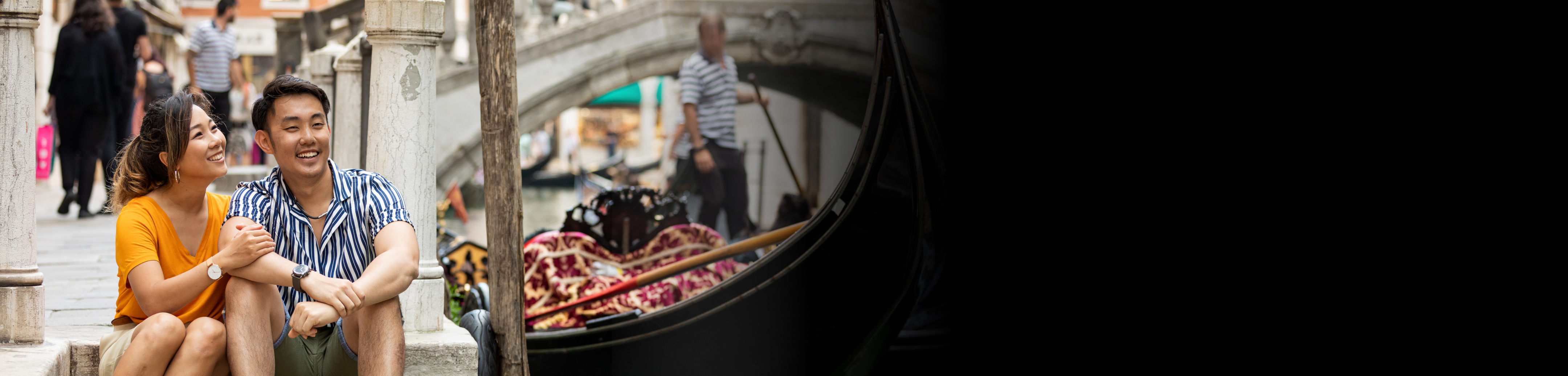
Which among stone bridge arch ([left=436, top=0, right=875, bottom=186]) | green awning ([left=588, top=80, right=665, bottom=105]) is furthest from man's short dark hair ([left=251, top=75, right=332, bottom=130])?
green awning ([left=588, top=80, right=665, bottom=105])

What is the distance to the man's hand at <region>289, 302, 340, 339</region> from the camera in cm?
146

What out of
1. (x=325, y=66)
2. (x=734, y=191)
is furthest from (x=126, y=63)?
(x=734, y=191)

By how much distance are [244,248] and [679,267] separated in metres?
2.12

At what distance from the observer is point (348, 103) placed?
8.58ft

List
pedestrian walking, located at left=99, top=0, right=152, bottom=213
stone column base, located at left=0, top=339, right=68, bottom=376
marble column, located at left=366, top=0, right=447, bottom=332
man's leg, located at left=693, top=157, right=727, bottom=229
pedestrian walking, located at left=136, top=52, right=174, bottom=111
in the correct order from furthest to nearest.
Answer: man's leg, located at left=693, top=157, right=727, bottom=229 → pedestrian walking, located at left=136, top=52, right=174, bottom=111 → pedestrian walking, located at left=99, top=0, right=152, bottom=213 → marble column, located at left=366, top=0, right=447, bottom=332 → stone column base, located at left=0, top=339, right=68, bottom=376

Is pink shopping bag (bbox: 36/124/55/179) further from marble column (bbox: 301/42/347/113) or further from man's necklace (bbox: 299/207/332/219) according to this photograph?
man's necklace (bbox: 299/207/332/219)

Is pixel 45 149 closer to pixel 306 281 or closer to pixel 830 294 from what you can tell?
pixel 830 294

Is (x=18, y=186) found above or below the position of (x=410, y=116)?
below

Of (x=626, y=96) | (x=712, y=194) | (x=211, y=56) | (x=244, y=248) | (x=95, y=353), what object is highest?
(x=626, y=96)

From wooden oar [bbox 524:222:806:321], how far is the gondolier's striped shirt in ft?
3.10

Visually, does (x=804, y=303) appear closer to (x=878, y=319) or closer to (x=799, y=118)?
(x=878, y=319)

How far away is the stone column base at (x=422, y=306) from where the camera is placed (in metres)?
1.88

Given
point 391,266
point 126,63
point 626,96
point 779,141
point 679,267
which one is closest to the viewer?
point 391,266

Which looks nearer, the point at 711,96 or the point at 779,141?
the point at 711,96
